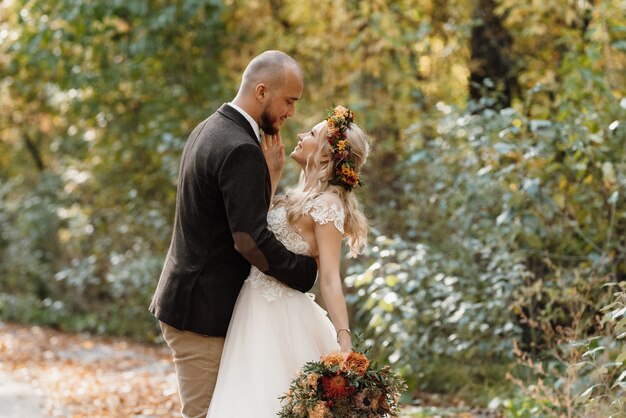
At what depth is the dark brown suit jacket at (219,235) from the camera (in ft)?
10.7

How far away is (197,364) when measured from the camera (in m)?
3.54

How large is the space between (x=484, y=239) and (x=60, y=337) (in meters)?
7.54

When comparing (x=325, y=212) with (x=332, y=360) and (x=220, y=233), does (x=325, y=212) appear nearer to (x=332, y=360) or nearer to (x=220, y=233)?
(x=220, y=233)

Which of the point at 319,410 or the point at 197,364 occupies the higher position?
the point at 197,364

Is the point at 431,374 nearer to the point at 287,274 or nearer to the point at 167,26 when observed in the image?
the point at 287,274

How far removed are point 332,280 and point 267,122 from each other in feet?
2.40

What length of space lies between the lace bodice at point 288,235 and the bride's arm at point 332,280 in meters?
0.04

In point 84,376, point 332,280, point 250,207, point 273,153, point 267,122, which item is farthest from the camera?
point 84,376

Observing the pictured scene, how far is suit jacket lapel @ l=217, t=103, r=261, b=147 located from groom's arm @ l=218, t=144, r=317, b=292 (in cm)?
19

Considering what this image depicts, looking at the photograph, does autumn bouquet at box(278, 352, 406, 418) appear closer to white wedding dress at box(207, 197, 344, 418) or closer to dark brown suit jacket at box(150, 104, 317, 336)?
white wedding dress at box(207, 197, 344, 418)

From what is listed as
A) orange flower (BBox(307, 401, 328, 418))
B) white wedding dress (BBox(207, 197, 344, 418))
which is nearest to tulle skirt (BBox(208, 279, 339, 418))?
white wedding dress (BBox(207, 197, 344, 418))

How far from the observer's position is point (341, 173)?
357cm

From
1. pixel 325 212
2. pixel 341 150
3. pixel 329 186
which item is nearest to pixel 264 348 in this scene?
pixel 325 212

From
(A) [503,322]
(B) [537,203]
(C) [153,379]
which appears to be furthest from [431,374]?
(C) [153,379]
